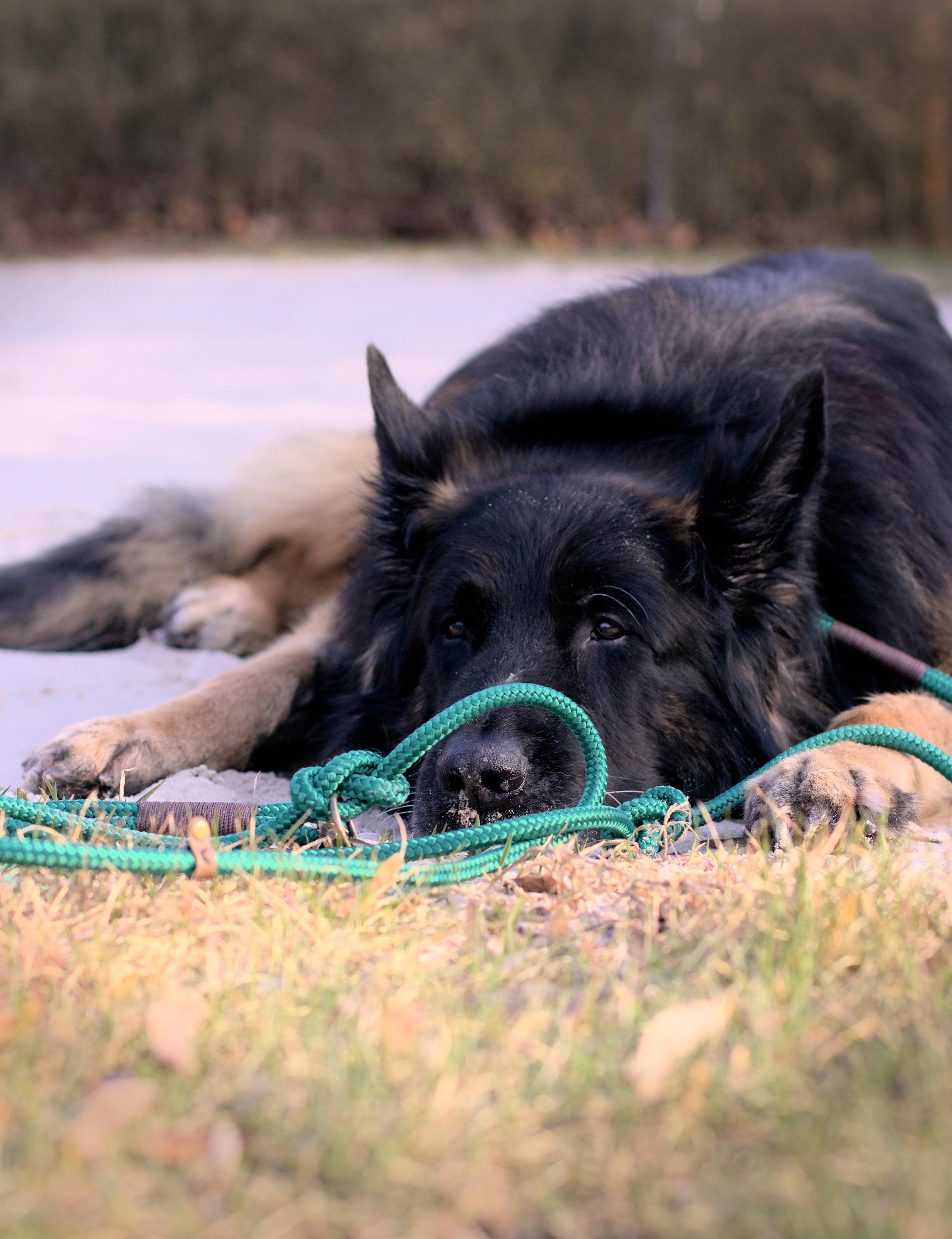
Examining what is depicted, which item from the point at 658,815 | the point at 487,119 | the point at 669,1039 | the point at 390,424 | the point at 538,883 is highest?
the point at 487,119

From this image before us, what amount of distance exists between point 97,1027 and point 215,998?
17cm

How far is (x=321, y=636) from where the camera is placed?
167 inches

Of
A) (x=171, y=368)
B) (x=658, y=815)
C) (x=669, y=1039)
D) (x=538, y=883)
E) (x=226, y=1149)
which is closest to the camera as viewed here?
(x=226, y=1149)

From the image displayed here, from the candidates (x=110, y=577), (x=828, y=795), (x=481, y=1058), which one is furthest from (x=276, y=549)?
(x=481, y=1058)

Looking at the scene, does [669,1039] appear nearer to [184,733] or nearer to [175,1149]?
[175,1149]

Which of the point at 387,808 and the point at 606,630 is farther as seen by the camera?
the point at 606,630

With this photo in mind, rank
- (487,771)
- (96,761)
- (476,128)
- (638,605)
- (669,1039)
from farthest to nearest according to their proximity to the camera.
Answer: (476,128), (96,761), (638,605), (487,771), (669,1039)

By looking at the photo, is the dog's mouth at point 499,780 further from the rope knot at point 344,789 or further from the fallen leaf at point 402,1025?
the fallen leaf at point 402,1025

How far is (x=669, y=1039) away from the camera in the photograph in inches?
68.3

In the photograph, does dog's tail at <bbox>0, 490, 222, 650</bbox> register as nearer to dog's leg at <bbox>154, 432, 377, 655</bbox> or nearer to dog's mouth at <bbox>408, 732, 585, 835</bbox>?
dog's leg at <bbox>154, 432, 377, 655</bbox>

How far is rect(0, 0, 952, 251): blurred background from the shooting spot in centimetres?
2039

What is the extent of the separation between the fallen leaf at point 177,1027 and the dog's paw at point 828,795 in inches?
52.7

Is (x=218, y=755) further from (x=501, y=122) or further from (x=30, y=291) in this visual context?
(x=501, y=122)

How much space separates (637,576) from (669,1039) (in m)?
1.52
